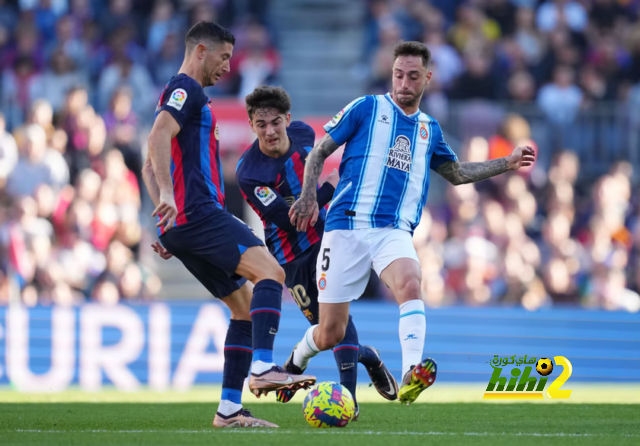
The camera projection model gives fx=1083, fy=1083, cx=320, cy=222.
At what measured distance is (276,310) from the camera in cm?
713

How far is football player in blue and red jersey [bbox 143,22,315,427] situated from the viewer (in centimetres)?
696

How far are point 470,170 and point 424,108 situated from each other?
859 centimetres

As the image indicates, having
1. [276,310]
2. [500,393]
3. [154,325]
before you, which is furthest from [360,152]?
[154,325]

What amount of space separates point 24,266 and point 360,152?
24.6 feet

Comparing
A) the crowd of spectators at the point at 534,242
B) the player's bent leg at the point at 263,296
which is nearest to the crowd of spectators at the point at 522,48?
the crowd of spectators at the point at 534,242

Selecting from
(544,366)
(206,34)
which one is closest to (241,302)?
(206,34)

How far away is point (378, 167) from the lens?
7438 mm

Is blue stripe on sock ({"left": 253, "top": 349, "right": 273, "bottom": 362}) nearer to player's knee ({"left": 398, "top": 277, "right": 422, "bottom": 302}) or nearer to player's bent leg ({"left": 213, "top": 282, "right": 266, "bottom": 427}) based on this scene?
player's bent leg ({"left": 213, "top": 282, "right": 266, "bottom": 427})

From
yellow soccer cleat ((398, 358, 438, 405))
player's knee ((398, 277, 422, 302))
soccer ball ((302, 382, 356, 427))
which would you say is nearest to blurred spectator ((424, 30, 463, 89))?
player's knee ((398, 277, 422, 302))

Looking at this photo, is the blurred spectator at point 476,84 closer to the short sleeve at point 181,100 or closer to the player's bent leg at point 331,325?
the player's bent leg at point 331,325

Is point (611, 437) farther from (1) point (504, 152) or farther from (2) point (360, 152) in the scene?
(1) point (504, 152)

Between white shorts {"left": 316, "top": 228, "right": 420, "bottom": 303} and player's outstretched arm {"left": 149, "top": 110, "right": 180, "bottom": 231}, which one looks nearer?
player's outstretched arm {"left": 149, "top": 110, "right": 180, "bottom": 231}

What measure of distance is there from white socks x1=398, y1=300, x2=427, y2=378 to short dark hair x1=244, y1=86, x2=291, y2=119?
1.81 meters

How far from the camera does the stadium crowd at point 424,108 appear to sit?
46.8 ft
